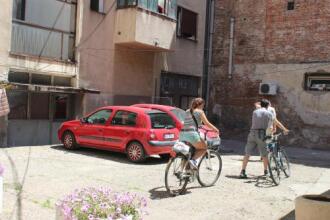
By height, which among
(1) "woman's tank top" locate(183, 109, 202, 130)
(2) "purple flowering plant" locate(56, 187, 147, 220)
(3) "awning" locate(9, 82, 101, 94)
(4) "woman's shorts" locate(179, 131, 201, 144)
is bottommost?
(2) "purple flowering plant" locate(56, 187, 147, 220)

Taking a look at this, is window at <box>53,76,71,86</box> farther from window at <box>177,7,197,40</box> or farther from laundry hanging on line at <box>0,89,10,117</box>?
window at <box>177,7,197,40</box>

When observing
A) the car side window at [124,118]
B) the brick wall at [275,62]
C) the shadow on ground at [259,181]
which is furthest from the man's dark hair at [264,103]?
the brick wall at [275,62]

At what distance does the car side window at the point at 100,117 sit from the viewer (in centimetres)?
1304

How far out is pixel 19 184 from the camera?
27.9 feet

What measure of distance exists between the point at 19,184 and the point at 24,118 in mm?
6235

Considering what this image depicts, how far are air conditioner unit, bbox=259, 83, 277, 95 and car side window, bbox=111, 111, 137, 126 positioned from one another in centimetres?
928

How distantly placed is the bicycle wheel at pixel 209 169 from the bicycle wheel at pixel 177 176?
0.64m

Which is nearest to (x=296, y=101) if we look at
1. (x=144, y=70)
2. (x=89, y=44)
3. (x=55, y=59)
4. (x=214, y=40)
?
(x=214, y=40)

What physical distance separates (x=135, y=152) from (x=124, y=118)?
1075 millimetres

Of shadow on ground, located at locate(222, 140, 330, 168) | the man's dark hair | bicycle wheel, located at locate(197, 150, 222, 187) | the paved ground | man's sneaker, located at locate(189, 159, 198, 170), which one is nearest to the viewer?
the paved ground

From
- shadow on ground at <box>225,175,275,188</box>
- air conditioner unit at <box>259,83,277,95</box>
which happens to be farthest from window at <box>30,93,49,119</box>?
air conditioner unit at <box>259,83,277,95</box>

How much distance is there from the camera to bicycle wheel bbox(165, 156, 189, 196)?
8344 mm

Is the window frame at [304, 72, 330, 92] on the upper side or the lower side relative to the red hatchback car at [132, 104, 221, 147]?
upper

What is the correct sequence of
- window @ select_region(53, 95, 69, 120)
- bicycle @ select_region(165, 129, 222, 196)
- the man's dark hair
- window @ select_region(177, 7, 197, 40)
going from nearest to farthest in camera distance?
1. bicycle @ select_region(165, 129, 222, 196)
2. the man's dark hair
3. window @ select_region(53, 95, 69, 120)
4. window @ select_region(177, 7, 197, 40)
